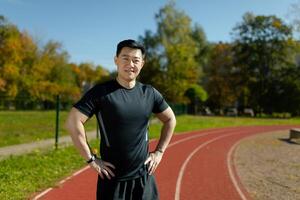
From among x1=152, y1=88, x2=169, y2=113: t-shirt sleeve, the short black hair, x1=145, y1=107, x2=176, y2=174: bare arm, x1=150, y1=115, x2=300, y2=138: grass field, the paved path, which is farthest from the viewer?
x1=150, y1=115, x2=300, y2=138: grass field

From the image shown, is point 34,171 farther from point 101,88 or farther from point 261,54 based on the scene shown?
point 261,54

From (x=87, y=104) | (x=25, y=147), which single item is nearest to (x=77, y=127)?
(x=87, y=104)

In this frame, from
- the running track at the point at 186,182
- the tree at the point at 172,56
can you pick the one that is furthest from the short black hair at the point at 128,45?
the tree at the point at 172,56

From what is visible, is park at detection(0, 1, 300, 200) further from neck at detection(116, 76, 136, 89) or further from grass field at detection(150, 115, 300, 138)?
neck at detection(116, 76, 136, 89)

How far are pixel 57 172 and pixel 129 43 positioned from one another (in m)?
7.94

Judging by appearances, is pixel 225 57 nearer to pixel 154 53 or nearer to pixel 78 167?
pixel 154 53

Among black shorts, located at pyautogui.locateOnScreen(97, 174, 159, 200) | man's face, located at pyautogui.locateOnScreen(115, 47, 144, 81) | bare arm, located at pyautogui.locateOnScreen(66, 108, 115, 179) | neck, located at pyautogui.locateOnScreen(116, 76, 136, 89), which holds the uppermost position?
man's face, located at pyautogui.locateOnScreen(115, 47, 144, 81)

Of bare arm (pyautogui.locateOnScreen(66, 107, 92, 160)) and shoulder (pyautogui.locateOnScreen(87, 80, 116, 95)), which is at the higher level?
shoulder (pyautogui.locateOnScreen(87, 80, 116, 95))

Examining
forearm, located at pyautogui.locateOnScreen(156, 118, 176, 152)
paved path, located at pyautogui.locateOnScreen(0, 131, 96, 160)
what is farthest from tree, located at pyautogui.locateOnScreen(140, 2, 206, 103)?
forearm, located at pyautogui.locateOnScreen(156, 118, 176, 152)

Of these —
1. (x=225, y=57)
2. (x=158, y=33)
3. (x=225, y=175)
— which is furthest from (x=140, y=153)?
(x=225, y=57)

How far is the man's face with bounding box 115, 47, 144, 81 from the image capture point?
11.0 feet

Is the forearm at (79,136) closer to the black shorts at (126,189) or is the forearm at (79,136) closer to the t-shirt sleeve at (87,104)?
the t-shirt sleeve at (87,104)

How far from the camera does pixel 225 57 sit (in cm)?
6894

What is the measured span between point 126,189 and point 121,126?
0.47 metres
